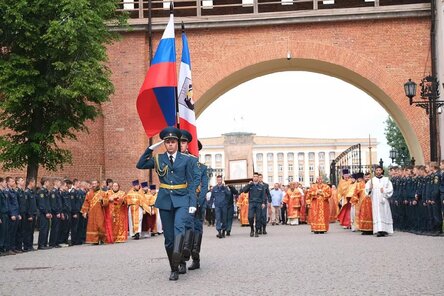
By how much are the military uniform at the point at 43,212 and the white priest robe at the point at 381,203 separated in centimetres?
842

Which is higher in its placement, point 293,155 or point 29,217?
point 293,155

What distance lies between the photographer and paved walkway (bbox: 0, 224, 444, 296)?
919 centimetres

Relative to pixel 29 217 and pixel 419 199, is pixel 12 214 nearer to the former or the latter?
pixel 29 217

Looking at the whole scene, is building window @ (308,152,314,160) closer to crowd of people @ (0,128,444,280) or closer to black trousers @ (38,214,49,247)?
crowd of people @ (0,128,444,280)

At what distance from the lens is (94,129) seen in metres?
30.7

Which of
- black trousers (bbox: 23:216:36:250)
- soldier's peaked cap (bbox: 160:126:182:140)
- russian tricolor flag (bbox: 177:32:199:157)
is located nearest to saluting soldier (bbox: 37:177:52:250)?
black trousers (bbox: 23:216:36:250)

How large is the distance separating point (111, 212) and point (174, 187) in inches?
414

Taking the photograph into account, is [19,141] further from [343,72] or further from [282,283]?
[282,283]

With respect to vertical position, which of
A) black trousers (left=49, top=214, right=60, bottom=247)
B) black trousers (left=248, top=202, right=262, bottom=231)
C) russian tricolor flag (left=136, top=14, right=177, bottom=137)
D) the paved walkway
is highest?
russian tricolor flag (left=136, top=14, right=177, bottom=137)

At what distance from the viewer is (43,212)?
63.2ft

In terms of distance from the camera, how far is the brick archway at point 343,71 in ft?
93.0

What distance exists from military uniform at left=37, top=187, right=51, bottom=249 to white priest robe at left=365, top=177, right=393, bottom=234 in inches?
332

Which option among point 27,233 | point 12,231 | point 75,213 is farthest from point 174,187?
point 75,213

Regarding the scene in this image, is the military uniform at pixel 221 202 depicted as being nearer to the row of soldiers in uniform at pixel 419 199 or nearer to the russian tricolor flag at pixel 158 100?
the row of soldiers in uniform at pixel 419 199
